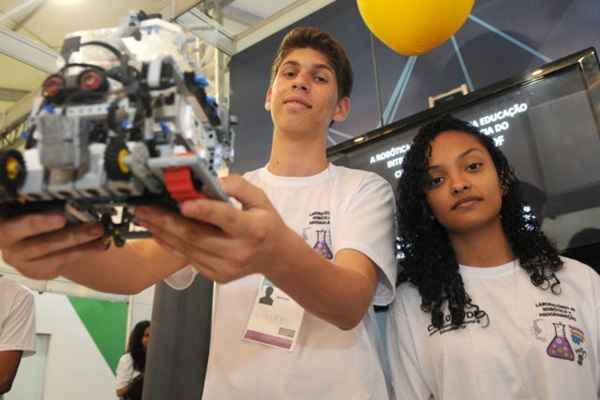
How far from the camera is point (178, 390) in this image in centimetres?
193

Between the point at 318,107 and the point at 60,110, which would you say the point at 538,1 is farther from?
the point at 60,110

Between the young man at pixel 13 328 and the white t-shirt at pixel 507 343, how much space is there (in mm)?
1609

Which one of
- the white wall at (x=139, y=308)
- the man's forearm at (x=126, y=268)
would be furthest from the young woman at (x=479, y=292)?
the white wall at (x=139, y=308)

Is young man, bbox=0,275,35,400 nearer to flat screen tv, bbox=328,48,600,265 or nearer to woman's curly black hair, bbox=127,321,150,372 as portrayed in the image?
woman's curly black hair, bbox=127,321,150,372

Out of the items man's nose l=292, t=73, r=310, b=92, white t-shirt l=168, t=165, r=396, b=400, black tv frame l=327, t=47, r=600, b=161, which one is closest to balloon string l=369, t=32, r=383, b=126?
black tv frame l=327, t=47, r=600, b=161

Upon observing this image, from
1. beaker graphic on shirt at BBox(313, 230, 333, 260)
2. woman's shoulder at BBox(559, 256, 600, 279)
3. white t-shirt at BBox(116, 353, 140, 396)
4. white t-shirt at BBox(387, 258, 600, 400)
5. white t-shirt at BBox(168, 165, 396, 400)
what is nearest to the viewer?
white t-shirt at BBox(168, 165, 396, 400)

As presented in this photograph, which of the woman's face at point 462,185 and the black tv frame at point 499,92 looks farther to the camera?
the black tv frame at point 499,92

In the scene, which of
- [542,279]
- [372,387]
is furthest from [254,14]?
[372,387]

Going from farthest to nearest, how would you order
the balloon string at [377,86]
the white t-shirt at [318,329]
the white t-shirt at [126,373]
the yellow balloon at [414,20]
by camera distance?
the white t-shirt at [126,373], the balloon string at [377,86], the yellow balloon at [414,20], the white t-shirt at [318,329]

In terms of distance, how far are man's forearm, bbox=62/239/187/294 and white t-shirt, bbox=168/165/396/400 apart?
115 millimetres

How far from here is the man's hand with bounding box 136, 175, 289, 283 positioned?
70cm

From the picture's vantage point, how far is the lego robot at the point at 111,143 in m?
0.71

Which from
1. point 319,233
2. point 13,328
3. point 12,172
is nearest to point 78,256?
point 12,172

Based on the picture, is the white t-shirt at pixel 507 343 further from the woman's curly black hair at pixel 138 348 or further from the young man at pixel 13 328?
the woman's curly black hair at pixel 138 348
